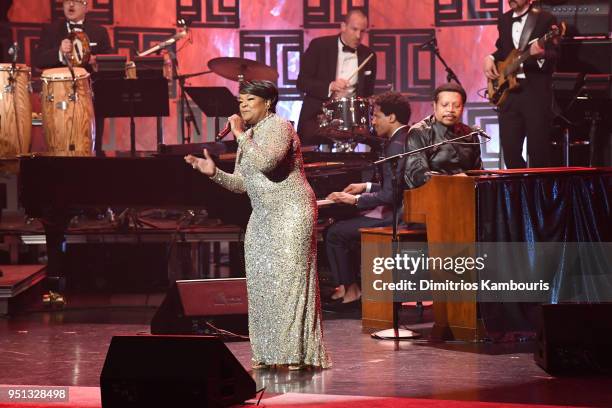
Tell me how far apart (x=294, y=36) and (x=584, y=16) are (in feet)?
12.0

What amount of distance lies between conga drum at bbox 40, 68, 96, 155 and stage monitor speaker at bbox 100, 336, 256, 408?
17.1 ft

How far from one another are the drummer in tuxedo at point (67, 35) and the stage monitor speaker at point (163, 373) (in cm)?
603

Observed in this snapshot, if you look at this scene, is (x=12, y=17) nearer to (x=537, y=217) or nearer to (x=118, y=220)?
(x=118, y=220)

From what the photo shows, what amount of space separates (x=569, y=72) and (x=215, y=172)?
5.35 metres

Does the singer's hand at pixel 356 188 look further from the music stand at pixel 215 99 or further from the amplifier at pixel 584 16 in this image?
A: the amplifier at pixel 584 16

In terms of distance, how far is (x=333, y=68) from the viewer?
A: 439 inches

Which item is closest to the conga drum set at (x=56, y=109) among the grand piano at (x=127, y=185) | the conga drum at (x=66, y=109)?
the conga drum at (x=66, y=109)

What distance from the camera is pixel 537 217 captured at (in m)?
7.07

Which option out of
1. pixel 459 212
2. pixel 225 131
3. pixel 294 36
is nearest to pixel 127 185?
pixel 225 131

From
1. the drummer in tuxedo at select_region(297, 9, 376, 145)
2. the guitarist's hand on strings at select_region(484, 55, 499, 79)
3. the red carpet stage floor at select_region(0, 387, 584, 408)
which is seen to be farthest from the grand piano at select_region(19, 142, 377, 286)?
the red carpet stage floor at select_region(0, 387, 584, 408)

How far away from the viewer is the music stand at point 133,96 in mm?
9234

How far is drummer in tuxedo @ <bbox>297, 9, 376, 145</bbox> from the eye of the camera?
1083 centimetres

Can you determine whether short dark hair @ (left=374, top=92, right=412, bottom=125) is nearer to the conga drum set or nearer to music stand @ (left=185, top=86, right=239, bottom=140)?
music stand @ (left=185, top=86, right=239, bottom=140)

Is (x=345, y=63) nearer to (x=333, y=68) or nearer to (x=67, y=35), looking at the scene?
(x=333, y=68)
